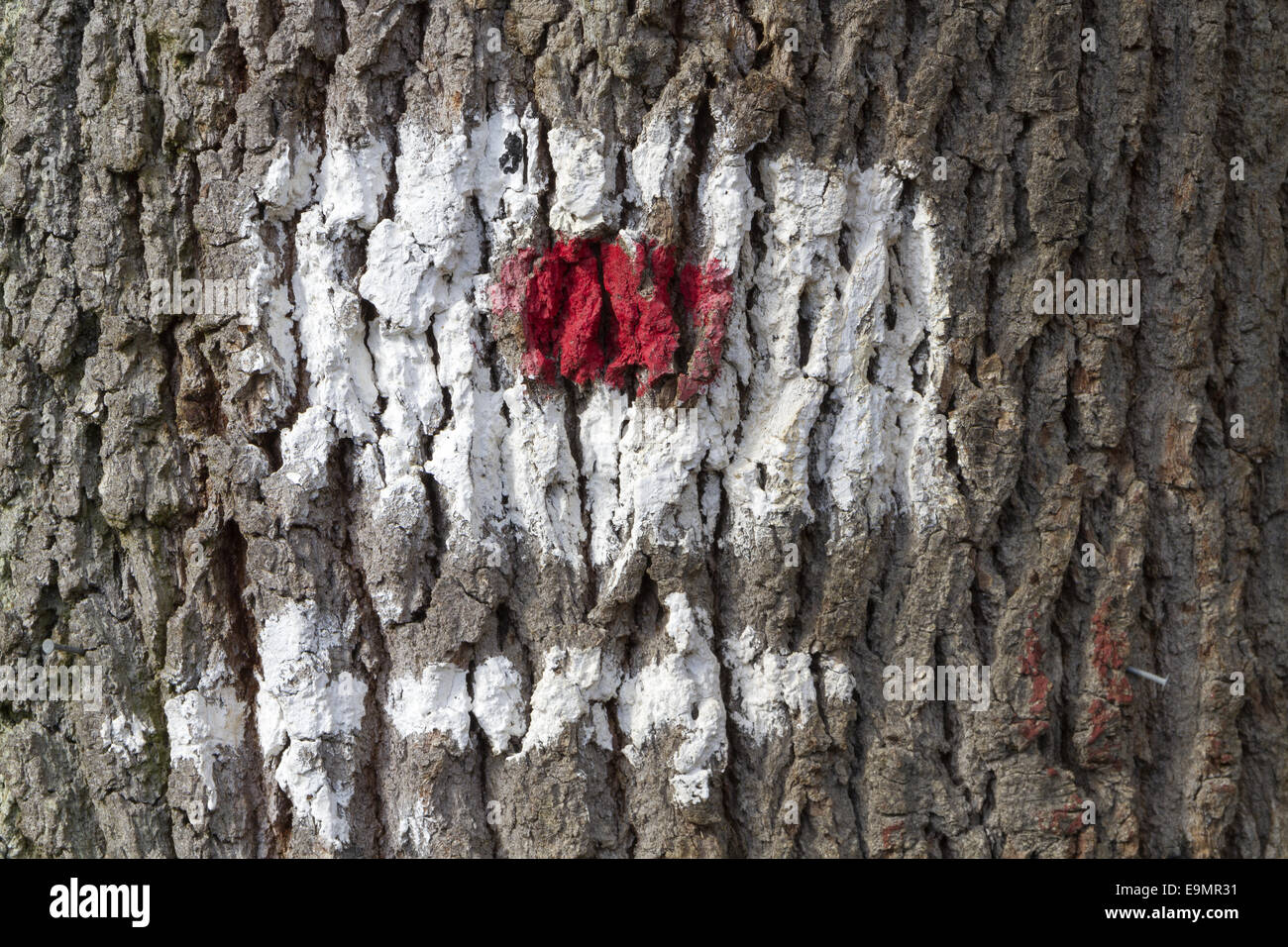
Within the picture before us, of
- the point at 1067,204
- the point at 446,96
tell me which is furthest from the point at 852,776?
the point at 446,96

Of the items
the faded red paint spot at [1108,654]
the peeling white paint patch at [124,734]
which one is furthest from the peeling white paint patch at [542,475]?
the faded red paint spot at [1108,654]

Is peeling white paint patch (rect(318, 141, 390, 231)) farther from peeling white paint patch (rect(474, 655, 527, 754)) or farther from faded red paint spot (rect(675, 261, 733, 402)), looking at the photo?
peeling white paint patch (rect(474, 655, 527, 754))

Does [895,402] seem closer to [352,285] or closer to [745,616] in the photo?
[745,616]

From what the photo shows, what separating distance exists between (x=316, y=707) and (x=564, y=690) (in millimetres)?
418

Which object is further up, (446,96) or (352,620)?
(446,96)

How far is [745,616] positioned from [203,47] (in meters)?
1.32

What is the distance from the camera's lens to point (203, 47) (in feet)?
5.15

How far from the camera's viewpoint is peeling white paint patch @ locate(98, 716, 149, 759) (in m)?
1.64

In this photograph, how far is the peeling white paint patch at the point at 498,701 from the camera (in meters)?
1.55

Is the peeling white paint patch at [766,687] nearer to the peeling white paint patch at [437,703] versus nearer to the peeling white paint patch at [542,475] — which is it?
the peeling white paint patch at [542,475]

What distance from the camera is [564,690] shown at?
1.54 m

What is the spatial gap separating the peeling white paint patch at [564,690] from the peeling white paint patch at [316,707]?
11.8 inches

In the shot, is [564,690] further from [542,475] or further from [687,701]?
[542,475]

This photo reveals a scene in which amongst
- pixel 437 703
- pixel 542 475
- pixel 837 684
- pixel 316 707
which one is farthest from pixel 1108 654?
pixel 316 707
